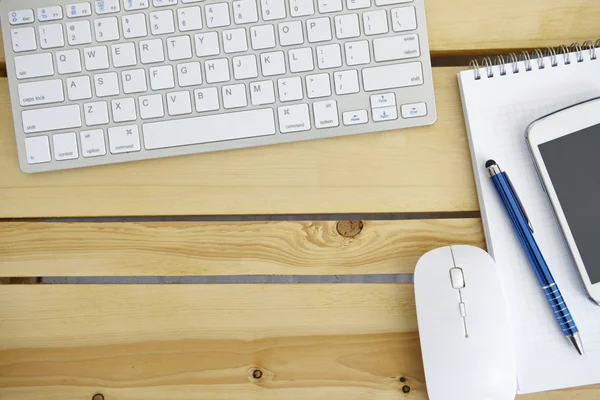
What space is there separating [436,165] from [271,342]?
0.25 m

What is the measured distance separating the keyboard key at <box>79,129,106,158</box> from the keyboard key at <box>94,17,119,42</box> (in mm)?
94

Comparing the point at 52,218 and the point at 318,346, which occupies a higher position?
the point at 52,218

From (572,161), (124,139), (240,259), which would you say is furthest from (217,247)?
(572,161)

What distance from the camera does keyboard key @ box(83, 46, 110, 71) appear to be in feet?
1.85

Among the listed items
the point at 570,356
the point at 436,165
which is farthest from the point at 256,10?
the point at 570,356

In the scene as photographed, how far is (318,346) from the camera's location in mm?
574

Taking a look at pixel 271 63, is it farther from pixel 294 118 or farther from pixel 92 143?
pixel 92 143

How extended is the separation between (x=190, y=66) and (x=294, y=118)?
4.6 inches

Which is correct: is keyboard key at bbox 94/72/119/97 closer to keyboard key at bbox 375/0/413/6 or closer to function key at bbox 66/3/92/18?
function key at bbox 66/3/92/18

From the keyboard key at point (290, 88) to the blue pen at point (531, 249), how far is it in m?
0.21

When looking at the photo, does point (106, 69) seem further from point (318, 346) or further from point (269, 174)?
point (318, 346)

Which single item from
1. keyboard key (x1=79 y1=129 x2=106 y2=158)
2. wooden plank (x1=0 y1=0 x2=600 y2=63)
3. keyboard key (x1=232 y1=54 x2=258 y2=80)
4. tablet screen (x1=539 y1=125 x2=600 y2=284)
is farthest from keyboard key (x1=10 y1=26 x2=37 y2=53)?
tablet screen (x1=539 y1=125 x2=600 y2=284)

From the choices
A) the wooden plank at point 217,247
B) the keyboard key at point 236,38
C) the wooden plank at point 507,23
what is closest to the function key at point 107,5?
the keyboard key at point 236,38

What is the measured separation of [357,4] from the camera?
22.3 inches
